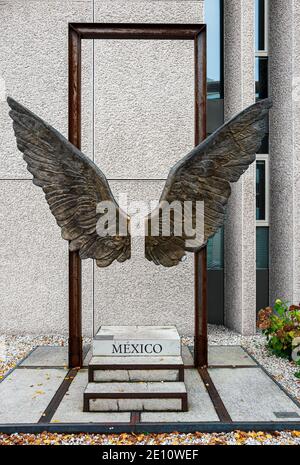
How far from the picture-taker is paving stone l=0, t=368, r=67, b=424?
2.48 metres

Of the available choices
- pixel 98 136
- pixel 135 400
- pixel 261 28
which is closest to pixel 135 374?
pixel 135 400

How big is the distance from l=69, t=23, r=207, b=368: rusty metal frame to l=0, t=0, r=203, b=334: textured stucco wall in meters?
1.13

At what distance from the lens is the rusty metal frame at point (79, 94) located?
3.38 meters

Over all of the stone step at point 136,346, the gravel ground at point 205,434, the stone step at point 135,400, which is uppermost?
the stone step at point 136,346

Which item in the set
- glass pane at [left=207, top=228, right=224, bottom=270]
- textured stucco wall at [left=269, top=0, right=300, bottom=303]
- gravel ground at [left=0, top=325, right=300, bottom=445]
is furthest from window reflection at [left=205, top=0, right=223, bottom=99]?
gravel ground at [left=0, top=325, right=300, bottom=445]

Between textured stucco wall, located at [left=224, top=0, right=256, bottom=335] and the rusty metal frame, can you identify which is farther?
textured stucco wall, located at [left=224, top=0, right=256, bottom=335]

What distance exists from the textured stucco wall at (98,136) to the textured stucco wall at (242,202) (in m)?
0.52

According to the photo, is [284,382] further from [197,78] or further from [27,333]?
[27,333]

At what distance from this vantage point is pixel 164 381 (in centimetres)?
270

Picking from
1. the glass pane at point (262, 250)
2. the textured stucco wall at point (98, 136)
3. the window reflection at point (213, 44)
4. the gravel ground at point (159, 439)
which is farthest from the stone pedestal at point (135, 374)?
the window reflection at point (213, 44)

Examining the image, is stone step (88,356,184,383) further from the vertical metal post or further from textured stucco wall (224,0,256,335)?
textured stucco wall (224,0,256,335)

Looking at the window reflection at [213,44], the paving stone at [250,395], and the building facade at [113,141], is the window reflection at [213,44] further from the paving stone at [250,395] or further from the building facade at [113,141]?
the paving stone at [250,395]

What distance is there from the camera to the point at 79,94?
343 centimetres

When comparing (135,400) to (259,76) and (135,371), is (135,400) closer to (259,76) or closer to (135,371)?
(135,371)
